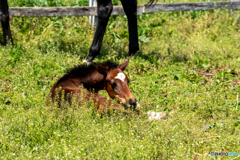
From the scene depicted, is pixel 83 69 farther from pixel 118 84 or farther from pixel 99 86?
pixel 118 84

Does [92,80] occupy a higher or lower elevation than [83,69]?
lower

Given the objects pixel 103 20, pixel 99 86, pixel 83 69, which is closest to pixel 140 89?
pixel 99 86

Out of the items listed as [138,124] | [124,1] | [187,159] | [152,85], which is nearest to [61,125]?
[138,124]

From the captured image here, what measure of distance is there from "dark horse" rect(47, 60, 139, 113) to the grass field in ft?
0.98

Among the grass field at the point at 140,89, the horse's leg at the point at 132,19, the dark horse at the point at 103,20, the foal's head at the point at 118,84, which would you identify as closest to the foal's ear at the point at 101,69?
the foal's head at the point at 118,84

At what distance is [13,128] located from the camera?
3268 millimetres

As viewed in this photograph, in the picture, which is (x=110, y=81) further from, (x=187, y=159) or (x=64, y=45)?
(x=64, y=45)

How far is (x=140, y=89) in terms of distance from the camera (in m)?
5.01

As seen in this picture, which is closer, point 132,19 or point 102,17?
point 102,17

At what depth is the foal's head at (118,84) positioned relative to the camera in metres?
3.89

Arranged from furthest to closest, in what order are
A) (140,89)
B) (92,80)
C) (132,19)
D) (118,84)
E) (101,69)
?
(132,19)
(140,89)
(92,80)
(101,69)
(118,84)

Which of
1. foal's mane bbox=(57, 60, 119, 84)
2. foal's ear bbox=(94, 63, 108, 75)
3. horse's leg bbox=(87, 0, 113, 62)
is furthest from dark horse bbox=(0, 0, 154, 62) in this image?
foal's ear bbox=(94, 63, 108, 75)

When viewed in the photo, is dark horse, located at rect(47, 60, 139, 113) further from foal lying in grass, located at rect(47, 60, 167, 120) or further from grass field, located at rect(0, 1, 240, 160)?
grass field, located at rect(0, 1, 240, 160)

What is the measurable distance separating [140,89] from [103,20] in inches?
64.1
